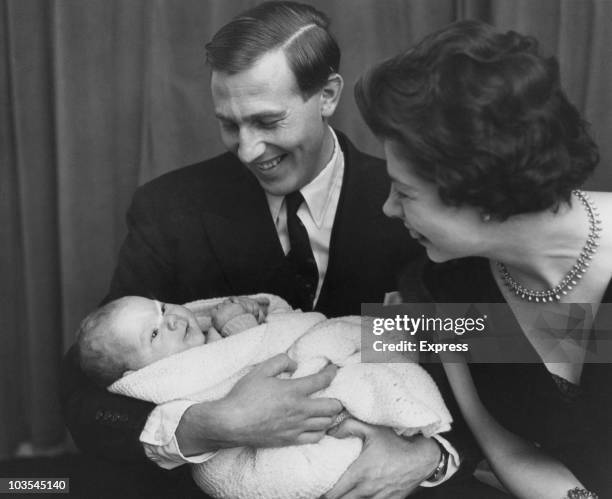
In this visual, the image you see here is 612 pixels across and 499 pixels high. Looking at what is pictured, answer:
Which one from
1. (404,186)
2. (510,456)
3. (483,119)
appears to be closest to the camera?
(483,119)

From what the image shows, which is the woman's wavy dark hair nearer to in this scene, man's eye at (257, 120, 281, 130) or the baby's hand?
man's eye at (257, 120, 281, 130)

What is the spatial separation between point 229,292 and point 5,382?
0.91 meters

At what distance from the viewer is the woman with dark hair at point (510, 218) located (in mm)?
977

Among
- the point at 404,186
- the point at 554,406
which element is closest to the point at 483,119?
the point at 404,186

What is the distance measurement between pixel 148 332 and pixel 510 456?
0.66 meters

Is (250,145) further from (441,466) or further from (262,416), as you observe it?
(441,466)

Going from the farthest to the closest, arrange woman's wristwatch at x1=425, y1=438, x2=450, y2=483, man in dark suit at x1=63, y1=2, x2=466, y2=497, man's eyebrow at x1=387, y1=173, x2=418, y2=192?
man in dark suit at x1=63, y1=2, x2=466, y2=497, woman's wristwatch at x1=425, y1=438, x2=450, y2=483, man's eyebrow at x1=387, y1=173, x2=418, y2=192

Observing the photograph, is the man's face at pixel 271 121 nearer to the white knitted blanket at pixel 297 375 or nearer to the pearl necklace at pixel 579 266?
the white knitted blanket at pixel 297 375

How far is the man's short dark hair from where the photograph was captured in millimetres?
1369

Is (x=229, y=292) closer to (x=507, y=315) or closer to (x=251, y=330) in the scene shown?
(x=251, y=330)

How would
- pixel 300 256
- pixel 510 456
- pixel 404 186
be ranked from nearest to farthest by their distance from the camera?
pixel 404 186, pixel 510 456, pixel 300 256

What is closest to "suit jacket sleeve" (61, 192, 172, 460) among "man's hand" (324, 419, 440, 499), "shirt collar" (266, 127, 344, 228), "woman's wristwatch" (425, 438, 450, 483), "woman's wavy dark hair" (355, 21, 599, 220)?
"shirt collar" (266, 127, 344, 228)

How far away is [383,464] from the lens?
1.15m

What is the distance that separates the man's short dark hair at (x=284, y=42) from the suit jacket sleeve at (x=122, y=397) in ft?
1.26
